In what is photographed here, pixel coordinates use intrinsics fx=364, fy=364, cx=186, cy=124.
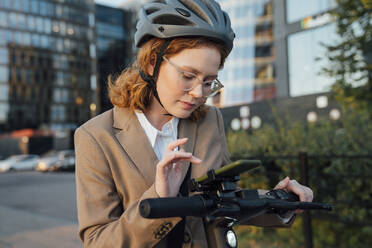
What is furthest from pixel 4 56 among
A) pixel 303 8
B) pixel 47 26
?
pixel 303 8

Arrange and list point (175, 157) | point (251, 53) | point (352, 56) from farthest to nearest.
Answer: point (251, 53) < point (352, 56) < point (175, 157)

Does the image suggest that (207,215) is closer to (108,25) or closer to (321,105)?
(321,105)

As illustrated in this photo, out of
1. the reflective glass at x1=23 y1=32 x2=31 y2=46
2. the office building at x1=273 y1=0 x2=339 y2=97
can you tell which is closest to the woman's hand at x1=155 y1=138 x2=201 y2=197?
the office building at x1=273 y1=0 x2=339 y2=97

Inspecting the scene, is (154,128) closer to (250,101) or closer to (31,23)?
(250,101)

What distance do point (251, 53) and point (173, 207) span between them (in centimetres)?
4146

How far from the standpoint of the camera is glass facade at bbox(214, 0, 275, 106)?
37031 mm

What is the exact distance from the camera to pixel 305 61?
22.7 meters

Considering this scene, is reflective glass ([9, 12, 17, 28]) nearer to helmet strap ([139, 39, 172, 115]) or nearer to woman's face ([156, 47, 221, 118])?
helmet strap ([139, 39, 172, 115])

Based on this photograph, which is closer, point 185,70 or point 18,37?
point 185,70

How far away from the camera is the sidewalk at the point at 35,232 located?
5.84 m

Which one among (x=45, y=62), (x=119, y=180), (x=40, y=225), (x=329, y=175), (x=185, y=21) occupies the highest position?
(x=45, y=62)

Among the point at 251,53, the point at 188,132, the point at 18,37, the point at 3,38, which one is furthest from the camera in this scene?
the point at 18,37

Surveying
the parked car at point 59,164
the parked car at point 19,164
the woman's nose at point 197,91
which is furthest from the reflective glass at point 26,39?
the woman's nose at point 197,91

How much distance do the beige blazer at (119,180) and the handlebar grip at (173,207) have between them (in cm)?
21
